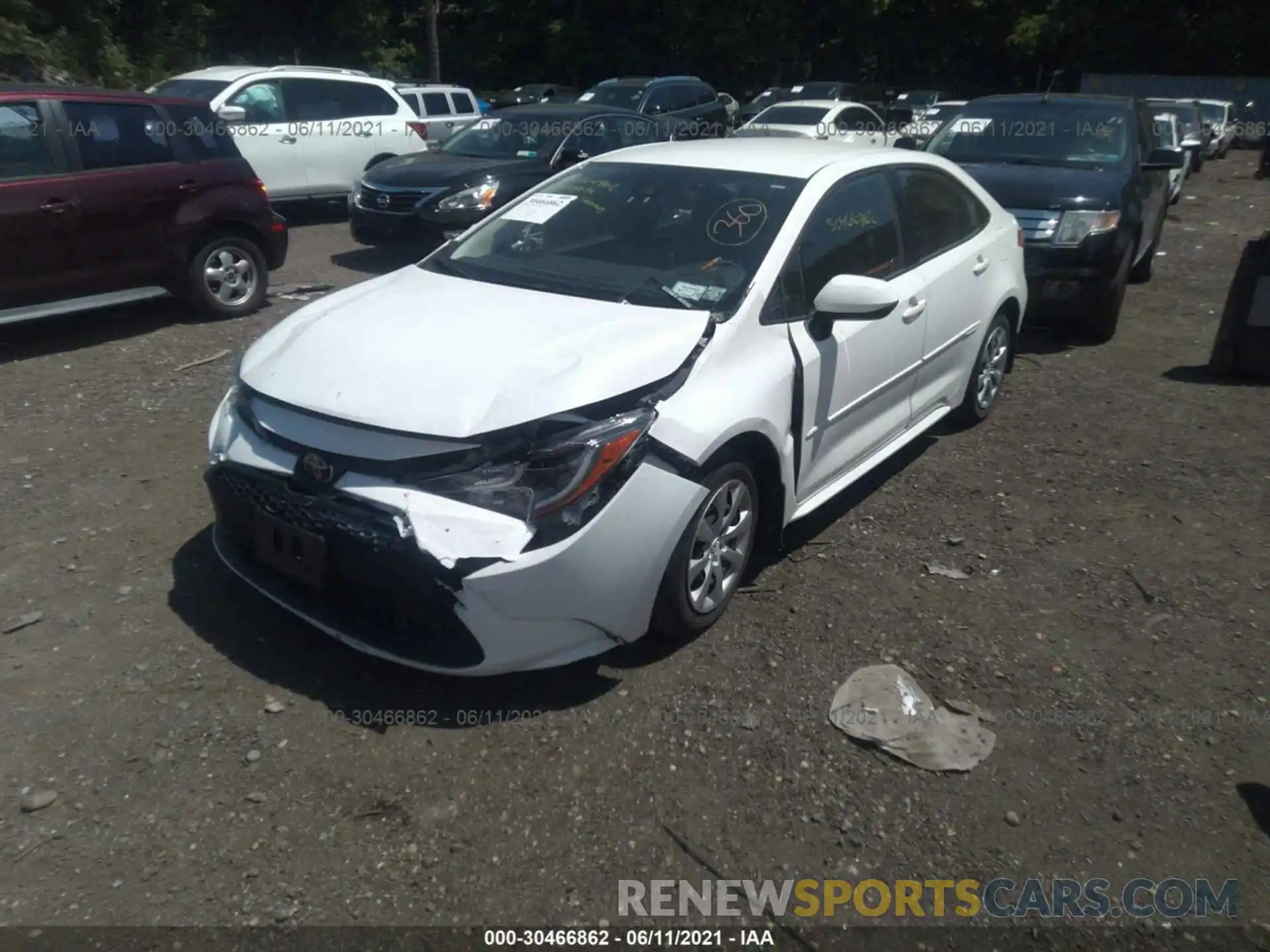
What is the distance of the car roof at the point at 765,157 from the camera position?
179 inches

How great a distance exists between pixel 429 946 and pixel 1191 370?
6882 mm

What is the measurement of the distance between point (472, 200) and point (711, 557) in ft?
22.7

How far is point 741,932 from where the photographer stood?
2721 millimetres

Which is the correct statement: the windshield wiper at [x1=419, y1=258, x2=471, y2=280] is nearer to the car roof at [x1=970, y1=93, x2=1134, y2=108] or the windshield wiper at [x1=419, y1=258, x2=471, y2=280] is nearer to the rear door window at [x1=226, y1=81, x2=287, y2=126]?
the car roof at [x1=970, y1=93, x2=1134, y2=108]

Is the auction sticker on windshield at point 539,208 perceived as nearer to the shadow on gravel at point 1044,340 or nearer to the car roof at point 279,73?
the shadow on gravel at point 1044,340

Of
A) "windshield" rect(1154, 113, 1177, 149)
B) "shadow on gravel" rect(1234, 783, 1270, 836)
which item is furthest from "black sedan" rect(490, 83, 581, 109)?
"shadow on gravel" rect(1234, 783, 1270, 836)

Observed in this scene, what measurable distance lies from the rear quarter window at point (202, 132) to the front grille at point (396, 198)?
203cm

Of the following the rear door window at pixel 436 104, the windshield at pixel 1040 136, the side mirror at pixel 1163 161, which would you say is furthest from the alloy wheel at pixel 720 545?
the rear door window at pixel 436 104

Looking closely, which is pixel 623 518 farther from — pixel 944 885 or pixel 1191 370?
pixel 1191 370

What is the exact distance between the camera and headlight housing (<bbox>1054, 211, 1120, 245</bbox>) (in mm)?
7547

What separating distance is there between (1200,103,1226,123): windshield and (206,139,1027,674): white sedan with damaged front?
28.1m

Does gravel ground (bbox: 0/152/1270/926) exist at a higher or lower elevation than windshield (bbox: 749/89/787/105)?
higher

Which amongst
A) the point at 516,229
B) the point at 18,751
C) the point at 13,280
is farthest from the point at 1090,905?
the point at 13,280

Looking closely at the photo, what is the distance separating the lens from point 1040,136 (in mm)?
8773
